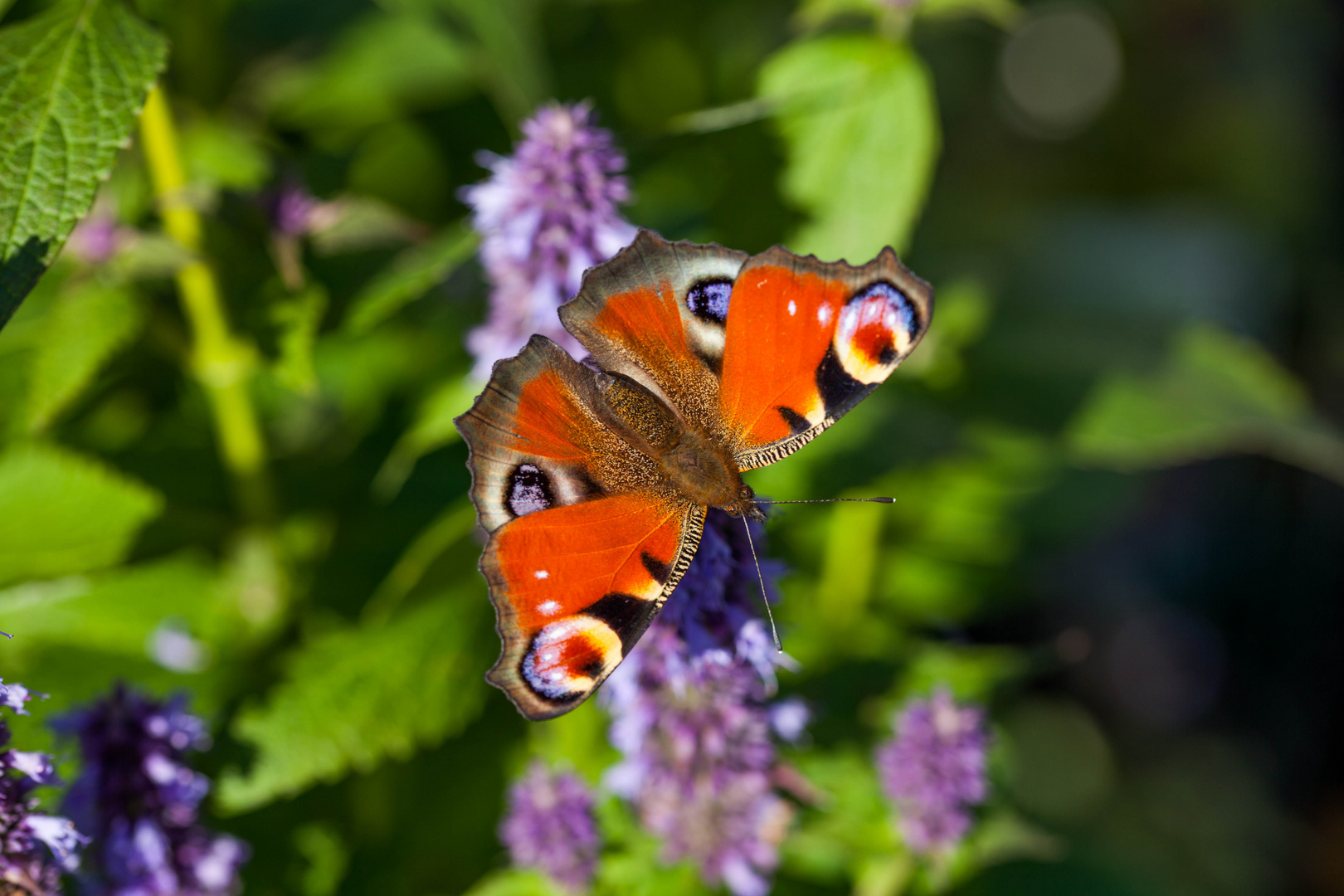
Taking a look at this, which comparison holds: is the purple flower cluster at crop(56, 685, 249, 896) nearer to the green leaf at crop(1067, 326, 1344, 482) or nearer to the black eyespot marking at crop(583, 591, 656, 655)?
the black eyespot marking at crop(583, 591, 656, 655)

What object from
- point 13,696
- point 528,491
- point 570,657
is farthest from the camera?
point 528,491

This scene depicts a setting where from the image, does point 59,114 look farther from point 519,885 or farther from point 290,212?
point 519,885

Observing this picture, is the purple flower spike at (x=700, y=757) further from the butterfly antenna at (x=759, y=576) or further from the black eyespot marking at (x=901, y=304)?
the black eyespot marking at (x=901, y=304)

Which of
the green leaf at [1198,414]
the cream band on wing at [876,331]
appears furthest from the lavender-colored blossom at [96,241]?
the green leaf at [1198,414]

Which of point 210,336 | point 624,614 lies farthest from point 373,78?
point 624,614

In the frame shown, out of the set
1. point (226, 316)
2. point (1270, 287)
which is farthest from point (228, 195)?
point (1270, 287)

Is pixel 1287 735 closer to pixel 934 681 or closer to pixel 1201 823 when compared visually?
pixel 1201 823

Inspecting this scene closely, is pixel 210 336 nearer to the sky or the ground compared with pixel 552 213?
nearer to the sky
